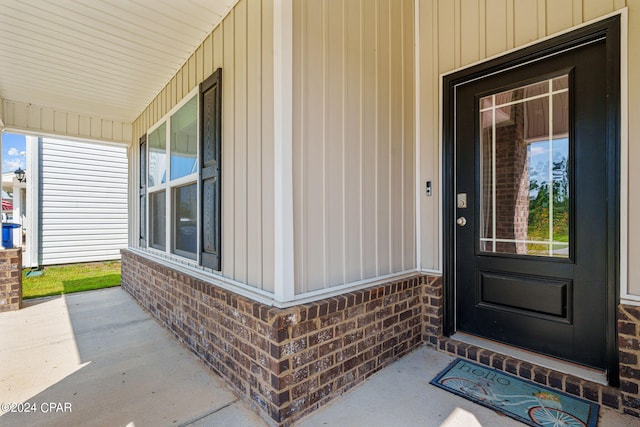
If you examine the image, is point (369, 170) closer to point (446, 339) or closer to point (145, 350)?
point (446, 339)

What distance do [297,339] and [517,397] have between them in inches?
55.9

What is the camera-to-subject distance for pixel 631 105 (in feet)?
5.86

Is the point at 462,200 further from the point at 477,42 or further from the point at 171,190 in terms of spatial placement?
the point at 171,190

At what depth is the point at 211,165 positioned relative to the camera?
2.66 meters

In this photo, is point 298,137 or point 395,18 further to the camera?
point 395,18

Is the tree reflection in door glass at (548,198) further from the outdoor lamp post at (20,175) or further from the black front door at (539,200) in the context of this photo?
the outdoor lamp post at (20,175)

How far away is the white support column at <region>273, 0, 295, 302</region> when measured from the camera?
181cm

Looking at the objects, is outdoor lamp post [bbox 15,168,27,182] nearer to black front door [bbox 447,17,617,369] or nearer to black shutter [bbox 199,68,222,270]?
black shutter [bbox 199,68,222,270]

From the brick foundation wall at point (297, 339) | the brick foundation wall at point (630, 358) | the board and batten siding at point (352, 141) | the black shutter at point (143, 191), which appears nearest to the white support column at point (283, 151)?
the board and batten siding at point (352, 141)

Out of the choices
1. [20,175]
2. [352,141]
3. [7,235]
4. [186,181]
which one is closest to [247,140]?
[352,141]

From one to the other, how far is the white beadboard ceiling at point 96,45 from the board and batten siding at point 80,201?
3056mm

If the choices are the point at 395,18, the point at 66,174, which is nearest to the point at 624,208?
the point at 395,18

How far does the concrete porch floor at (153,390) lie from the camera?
1776 mm

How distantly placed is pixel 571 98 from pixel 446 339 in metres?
1.98
